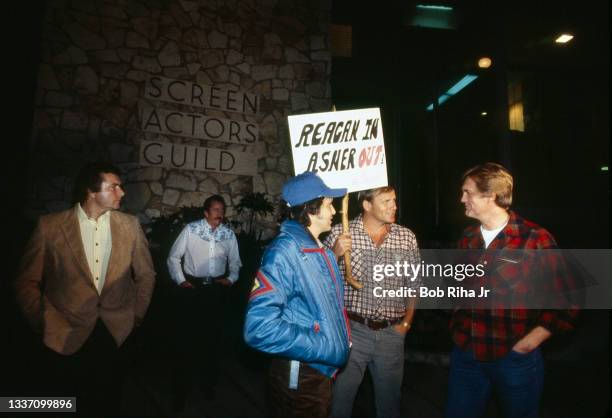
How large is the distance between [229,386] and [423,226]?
6.15 meters

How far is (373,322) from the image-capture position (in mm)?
2787

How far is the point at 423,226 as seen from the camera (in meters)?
8.73

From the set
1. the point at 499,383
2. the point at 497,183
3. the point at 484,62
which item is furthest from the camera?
the point at 484,62

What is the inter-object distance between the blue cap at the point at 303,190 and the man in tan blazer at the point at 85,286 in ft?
5.01

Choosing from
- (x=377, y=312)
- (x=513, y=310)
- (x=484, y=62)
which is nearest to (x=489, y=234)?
(x=513, y=310)

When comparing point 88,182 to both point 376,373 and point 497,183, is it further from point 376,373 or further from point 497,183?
point 497,183

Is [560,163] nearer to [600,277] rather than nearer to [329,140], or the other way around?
[600,277]

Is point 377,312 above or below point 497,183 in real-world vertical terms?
below

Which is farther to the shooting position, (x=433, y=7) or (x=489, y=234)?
(x=433, y=7)

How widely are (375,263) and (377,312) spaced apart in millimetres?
406

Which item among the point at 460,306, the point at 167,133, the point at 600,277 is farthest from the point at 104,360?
the point at 600,277

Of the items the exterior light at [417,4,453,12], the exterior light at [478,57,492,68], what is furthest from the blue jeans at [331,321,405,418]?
the exterior light at [417,4,453,12]

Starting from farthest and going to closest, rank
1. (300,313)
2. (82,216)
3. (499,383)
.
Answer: (82,216), (499,383), (300,313)

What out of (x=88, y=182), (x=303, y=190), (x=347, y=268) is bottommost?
(x=347, y=268)
